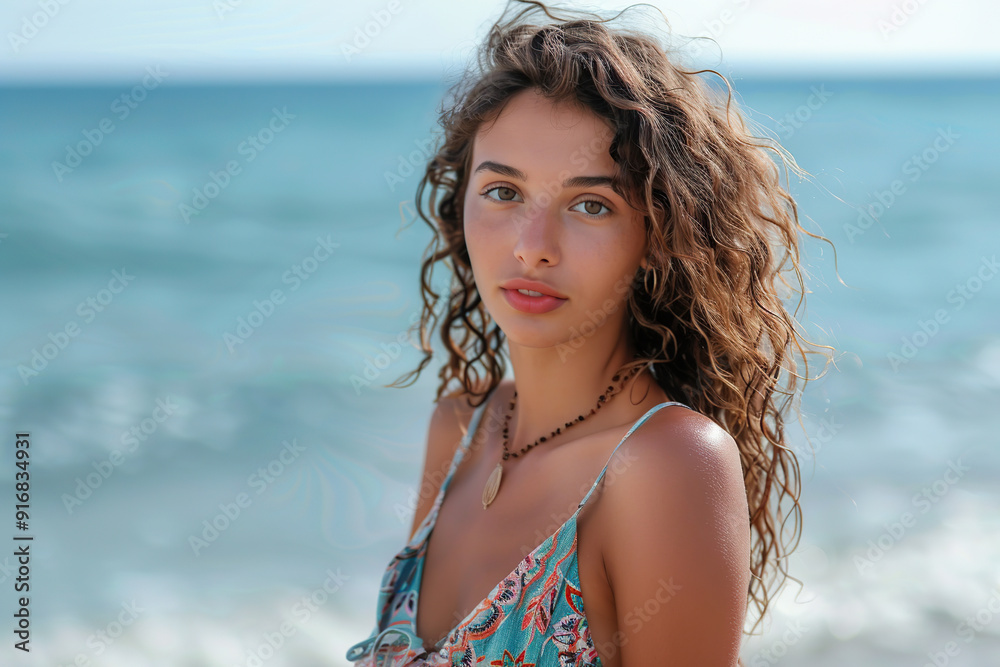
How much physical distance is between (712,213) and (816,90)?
33.1 meters

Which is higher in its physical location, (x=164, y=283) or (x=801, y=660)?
(x=164, y=283)

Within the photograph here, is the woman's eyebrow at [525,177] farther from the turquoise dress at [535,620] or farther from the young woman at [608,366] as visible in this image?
the turquoise dress at [535,620]

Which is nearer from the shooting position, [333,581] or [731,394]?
[731,394]

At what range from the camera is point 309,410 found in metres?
7.20

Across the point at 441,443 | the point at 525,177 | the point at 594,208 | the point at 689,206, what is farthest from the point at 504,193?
the point at 441,443

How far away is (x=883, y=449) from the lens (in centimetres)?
602

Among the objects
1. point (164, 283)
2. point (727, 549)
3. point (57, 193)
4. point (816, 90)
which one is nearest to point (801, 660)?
point (727, 549)

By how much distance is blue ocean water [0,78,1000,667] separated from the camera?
461 cm

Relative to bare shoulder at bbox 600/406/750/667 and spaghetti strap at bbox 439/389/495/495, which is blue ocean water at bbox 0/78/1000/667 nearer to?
bare shoulder at bbox 600/406/750/667

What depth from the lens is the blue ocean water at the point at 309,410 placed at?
15.1 ft

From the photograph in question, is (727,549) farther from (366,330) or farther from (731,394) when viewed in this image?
(366,330)

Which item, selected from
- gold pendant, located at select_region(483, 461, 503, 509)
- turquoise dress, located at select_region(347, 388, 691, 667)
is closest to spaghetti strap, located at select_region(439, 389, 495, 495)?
gold pendant, located at select_region(483, 461, 503, 509)

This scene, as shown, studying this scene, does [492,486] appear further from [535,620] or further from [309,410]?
[309,410]

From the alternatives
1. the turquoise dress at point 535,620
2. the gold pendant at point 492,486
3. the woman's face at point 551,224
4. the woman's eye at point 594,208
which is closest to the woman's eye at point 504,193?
the woman's face at point 551,224
